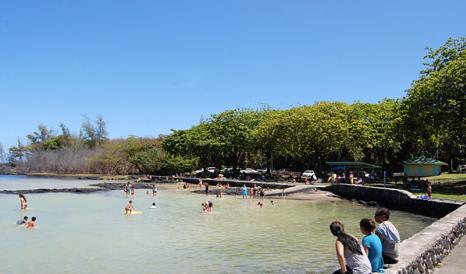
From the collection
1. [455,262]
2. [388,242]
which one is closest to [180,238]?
[455,262]

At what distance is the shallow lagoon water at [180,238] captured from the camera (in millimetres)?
17875

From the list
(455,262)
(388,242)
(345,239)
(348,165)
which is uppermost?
(348,165)

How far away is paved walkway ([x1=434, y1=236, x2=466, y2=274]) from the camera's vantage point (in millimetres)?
12353

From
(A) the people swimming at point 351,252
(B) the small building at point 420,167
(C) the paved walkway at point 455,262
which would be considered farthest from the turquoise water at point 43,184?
(A) the people swimming at point 351,252

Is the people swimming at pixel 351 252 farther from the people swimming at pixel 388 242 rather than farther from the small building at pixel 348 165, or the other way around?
the small building at pixel 348 165

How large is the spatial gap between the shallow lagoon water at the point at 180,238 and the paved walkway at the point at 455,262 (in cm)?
405

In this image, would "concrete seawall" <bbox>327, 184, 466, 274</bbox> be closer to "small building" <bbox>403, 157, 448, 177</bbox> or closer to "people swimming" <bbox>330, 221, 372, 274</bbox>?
"people swimming" <bbox>330, 221, 372, 274</bbox>

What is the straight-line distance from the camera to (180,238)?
2430 cm

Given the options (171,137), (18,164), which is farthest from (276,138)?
(18,164)

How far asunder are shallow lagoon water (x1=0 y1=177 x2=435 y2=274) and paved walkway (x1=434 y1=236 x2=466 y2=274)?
405 centimetres

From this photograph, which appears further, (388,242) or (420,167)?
(420,167)

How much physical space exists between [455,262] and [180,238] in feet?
46.6

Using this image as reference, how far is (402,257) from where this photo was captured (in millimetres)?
11109

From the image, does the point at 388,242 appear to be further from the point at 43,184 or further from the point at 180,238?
the point at 43,184
